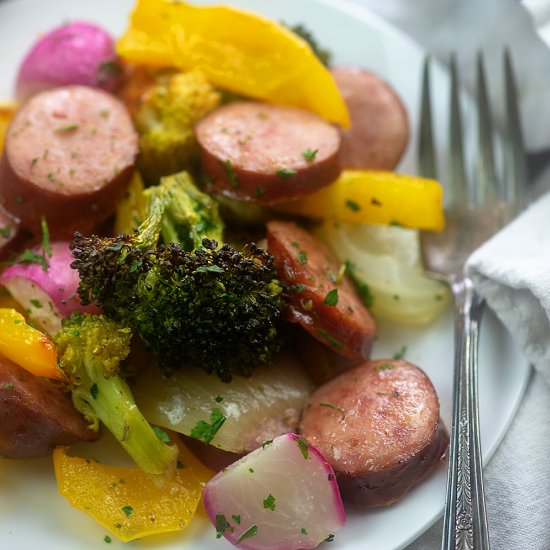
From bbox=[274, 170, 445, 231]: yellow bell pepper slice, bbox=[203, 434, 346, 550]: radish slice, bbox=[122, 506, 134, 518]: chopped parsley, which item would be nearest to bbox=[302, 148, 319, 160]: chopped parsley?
bbox=[274, 170, 445, 231]: yellow bell pepper slice

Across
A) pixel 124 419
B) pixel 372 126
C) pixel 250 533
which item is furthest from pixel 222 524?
pixel 372 126

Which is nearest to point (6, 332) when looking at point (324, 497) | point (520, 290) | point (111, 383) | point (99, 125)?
point (111, 383)

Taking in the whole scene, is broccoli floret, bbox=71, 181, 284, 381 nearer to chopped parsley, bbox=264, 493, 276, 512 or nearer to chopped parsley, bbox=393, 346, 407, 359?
chopped parsley, bbox=264, 493, 276, 512

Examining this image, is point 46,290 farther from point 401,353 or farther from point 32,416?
point 401,353

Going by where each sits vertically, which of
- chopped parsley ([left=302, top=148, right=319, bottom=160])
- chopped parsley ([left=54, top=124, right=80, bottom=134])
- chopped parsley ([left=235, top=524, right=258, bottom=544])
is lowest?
chopped parsley ([left=235, top=524, right=258, bottom=544])

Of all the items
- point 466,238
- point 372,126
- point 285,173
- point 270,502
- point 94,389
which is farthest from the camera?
point 372,126

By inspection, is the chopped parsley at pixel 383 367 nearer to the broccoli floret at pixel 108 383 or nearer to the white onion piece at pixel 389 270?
the white onion piece at pixel 389 270

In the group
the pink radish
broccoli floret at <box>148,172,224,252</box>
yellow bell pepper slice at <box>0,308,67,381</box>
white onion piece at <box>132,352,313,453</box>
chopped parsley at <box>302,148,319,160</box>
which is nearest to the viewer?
yellow bell pepper slice at <box>0,308,67,381</box>
